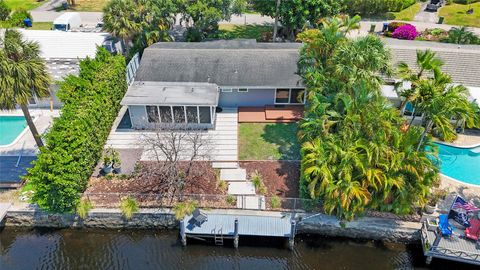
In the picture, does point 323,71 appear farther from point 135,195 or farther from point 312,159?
point 135,195

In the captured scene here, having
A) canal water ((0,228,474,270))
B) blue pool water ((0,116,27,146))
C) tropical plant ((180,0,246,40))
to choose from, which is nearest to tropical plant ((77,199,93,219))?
canal water ((0,228,474,270))

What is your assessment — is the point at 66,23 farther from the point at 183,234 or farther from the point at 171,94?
the point at 183,234

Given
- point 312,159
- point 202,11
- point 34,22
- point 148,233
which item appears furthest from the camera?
point 34,22

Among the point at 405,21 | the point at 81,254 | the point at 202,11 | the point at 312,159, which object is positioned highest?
the point at 202,11

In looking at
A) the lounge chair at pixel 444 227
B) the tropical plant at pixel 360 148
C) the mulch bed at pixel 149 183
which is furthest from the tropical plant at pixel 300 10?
the lounge chair at pixel 444 227

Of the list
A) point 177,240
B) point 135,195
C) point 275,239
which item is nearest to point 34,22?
point 135,195

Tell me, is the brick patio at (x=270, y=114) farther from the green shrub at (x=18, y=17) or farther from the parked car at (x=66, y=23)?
the green shrub at (x=18, y=17)

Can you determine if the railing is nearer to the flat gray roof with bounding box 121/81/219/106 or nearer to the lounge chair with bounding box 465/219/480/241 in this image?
the flat gray roof with bounding box 121/81/219/106

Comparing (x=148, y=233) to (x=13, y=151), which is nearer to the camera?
(x=148, y=233)
